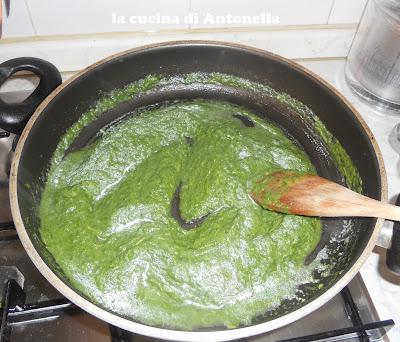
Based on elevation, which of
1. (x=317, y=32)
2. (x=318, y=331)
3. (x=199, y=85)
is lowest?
(x=318, y=331)

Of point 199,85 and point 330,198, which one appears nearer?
point 330,198

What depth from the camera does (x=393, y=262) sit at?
33.8 inches

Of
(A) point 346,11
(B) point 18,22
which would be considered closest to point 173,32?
(B) point 18,22

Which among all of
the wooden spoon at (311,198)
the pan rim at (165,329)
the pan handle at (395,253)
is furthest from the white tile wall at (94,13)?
the pan handle at (395,253)

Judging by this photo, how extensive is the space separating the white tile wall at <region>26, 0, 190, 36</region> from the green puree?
0.33 m

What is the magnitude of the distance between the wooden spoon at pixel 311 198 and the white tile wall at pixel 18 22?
911 millimetres

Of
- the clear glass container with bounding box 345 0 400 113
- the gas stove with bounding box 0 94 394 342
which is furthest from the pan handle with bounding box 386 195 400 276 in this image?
the clear glass container with bounding box 345 0 400 113

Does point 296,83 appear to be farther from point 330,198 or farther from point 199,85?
point 330,198

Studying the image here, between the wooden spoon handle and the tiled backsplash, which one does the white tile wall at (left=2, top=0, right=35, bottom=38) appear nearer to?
the tiled backsplash

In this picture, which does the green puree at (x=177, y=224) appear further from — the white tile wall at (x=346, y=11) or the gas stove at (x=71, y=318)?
the white tile wall at (x=346, y=11)

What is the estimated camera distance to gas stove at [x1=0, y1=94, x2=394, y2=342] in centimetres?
90

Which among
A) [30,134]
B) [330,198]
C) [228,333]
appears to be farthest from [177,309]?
[30,134]

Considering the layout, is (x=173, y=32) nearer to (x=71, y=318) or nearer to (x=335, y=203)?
(x=335, y=203)

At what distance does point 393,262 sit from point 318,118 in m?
0.59
